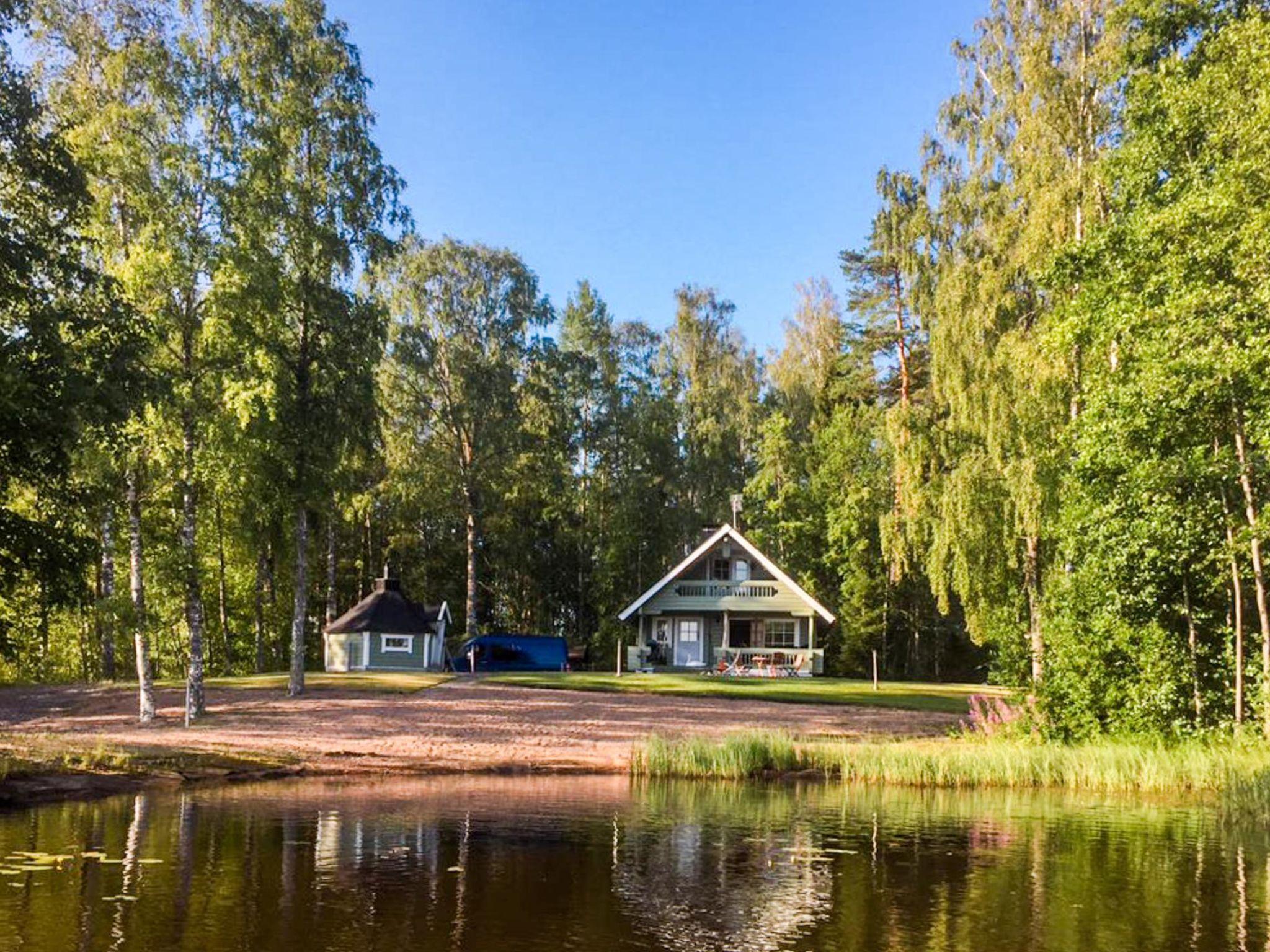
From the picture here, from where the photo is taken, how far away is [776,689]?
119 feet

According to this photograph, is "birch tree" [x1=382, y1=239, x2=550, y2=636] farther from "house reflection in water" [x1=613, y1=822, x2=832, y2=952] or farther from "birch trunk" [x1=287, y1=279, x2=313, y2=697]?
"house reflection in water" [x1=613, y1=822, x2=832, y2=952]

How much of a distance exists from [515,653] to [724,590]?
32.6ft

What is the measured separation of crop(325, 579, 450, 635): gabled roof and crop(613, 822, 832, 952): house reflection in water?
97.1ft

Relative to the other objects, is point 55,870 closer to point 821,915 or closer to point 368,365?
point 821,915

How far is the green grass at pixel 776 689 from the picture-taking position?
111ft

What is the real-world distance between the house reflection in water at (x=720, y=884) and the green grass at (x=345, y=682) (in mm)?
20941

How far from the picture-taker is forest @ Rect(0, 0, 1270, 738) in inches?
742

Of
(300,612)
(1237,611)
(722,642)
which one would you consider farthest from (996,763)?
(722,642)

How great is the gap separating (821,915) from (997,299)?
2159 cm

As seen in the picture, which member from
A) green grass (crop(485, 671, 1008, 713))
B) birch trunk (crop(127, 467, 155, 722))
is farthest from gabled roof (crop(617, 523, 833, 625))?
birch trunk (crop(127, 467, 155, 722))

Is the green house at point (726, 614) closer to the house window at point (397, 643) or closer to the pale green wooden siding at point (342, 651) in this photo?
the house window at point (397, 643)

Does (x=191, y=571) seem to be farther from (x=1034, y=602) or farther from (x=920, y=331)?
(x=920, y=331)

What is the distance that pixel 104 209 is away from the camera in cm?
2652

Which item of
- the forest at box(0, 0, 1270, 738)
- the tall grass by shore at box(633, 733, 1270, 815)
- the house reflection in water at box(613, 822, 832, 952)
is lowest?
the tall grass by shore at box(633, 733, 1270, 815)
